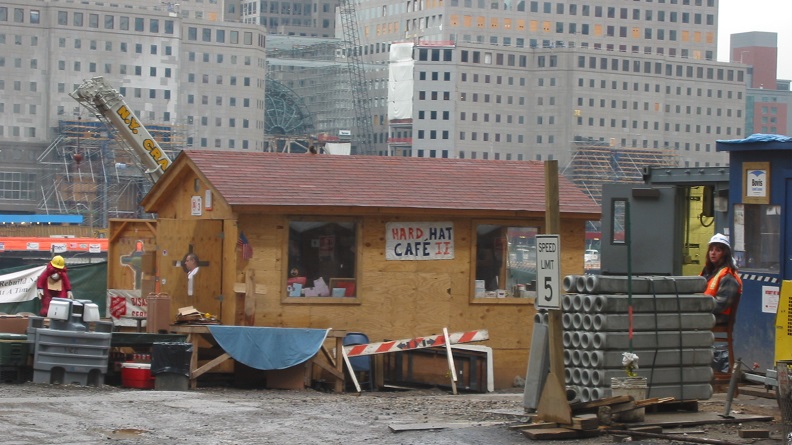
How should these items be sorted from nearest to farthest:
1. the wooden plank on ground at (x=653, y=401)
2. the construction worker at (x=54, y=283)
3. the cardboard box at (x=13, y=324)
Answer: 1. the wooden plank on ground at (x=653, y=401)
2. the cardboard box at (x=13, y=324)
3. the construction worker at (x=54, y=283)

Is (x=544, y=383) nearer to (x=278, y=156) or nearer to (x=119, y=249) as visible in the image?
(x=278, y=156)

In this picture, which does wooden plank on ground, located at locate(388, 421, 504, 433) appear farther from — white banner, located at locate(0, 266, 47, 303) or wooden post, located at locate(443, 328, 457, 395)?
white banner, located at locate(0, 266, 47, 303)

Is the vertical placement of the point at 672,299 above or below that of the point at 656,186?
below

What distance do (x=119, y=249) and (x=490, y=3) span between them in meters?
166

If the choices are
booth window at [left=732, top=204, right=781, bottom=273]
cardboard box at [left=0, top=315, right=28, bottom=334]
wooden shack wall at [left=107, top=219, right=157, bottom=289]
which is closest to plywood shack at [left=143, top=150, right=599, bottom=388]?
cardboard box at [left=0, top=315, right=28, bottom=334]

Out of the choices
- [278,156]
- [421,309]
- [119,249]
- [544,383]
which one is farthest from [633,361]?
[119,249]

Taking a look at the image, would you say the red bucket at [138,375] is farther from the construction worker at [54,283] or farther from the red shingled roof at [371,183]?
the construction worker at [54,283]

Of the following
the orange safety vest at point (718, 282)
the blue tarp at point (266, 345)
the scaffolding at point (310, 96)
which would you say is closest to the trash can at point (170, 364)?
the blue tarp at point (266, 345)

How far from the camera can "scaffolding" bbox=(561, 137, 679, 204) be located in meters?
171

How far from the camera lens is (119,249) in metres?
26.5

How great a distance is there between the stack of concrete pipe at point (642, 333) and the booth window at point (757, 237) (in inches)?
74.5

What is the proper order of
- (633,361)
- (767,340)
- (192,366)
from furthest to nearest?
(192,366) < (767,340) < (633,361)

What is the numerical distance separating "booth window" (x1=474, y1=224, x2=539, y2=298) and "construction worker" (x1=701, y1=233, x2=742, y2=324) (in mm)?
7192

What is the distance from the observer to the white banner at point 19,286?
25391 mm
